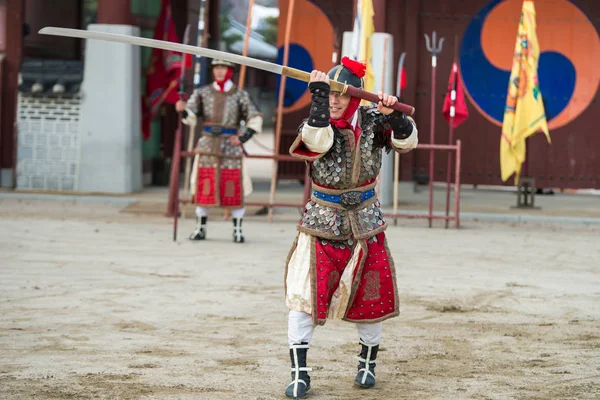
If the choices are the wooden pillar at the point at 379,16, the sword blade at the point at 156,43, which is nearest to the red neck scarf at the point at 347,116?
the sword blade at the point at 156,43

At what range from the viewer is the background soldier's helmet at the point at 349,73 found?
485cm

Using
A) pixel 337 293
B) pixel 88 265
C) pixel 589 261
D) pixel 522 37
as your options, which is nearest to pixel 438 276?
pixel 589 261

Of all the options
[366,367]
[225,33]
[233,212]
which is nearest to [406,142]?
[366,367]

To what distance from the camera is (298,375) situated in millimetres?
4730

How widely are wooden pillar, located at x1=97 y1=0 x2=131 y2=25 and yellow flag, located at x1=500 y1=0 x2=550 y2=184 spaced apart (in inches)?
177

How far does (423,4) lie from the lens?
1435 centimetres

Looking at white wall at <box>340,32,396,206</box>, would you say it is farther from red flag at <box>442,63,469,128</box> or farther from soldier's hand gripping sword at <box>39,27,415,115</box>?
soldier's hand gripping sword at <box>39,27,415,115</box>

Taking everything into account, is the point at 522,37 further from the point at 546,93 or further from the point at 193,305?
the point at 193,305

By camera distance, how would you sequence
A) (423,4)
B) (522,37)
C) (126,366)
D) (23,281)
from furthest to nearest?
(423,4) < (522,37) < (23,281) < (126,366)

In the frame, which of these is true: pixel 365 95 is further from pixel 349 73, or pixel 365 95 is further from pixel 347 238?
pixel 347 238

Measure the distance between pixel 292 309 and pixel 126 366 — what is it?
92cm

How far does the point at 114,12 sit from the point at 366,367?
29.3ft

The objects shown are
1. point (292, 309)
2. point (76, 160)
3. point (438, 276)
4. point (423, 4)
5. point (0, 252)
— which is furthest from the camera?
point (423, 4)

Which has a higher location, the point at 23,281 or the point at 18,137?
the point at 18,137
